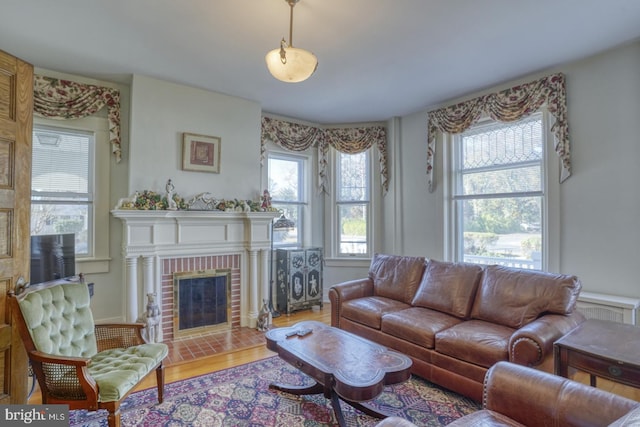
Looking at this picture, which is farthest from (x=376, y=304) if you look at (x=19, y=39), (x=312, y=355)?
(x=19, y=39)

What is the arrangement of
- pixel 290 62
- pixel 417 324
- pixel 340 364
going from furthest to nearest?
pixel 417 324 < pixel 290 62 < pixel 340 364

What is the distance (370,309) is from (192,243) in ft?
7.07

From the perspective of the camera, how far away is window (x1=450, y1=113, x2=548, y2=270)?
354 centimetres

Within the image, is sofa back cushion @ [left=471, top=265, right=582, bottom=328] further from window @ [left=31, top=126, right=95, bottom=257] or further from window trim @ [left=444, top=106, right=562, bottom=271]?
window @ [left=31, top=126, right=95, bottom=257]

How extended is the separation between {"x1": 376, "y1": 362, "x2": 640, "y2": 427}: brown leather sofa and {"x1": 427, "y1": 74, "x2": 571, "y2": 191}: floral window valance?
2.55m

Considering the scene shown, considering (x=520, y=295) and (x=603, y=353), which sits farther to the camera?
(x=520, y=295)

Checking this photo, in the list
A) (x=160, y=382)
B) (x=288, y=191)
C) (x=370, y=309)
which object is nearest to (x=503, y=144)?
(x=370, y=309)

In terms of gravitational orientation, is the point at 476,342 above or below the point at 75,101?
below

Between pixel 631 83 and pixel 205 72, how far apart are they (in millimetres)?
4078

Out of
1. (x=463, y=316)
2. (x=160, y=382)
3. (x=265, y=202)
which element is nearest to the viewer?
(x=160, y=382)

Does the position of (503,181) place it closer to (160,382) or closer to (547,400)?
(547,400)

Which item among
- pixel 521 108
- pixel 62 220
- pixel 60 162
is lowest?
pixel 62 220

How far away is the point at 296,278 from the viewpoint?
4574mm

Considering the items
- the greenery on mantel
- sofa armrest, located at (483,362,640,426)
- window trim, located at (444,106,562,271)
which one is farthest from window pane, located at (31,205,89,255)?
window trim, located at (444,106,562,271)
